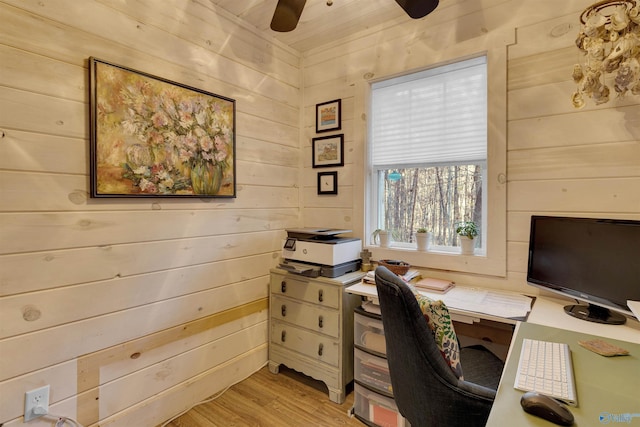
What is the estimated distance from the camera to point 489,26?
193 centimetres

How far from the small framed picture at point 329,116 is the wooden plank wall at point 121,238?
→ 0.38 meters

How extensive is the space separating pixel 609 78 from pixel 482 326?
1.47 meters

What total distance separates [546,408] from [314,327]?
1.54 metres

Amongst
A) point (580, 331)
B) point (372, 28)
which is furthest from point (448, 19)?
point (580, 331)

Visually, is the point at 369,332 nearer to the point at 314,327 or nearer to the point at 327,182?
the point at 314,327

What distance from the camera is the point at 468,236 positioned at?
2.02 m

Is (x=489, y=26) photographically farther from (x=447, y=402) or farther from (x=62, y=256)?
(x=62, y=256)

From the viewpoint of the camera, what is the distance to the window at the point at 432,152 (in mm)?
2066

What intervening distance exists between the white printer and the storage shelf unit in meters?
0.35

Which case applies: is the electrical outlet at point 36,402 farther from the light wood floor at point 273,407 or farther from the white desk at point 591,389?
the white desk at point 591,389

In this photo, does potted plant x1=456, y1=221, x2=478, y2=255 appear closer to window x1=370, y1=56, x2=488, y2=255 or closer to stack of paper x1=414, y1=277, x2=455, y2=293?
window x1=370, y1=56, x2=488, y2=255

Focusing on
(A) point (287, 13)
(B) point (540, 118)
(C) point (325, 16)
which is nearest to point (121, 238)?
(A) point (287, 13)

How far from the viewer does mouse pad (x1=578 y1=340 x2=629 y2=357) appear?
1.07 meters

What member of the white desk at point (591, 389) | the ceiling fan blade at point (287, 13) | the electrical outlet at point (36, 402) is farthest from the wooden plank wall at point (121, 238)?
the white desk at point (591, 389)
